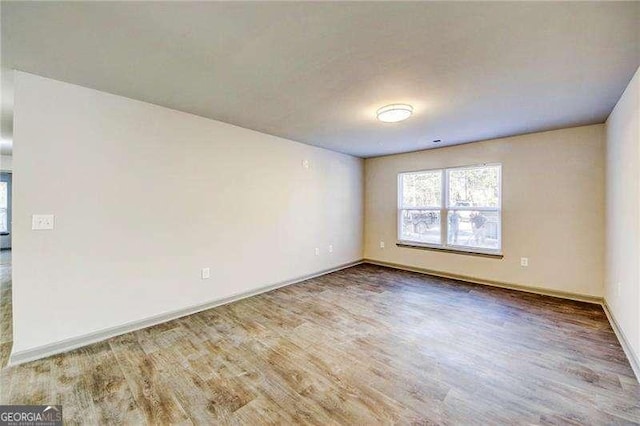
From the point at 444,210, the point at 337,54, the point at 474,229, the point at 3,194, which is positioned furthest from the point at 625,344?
the point at 3,194

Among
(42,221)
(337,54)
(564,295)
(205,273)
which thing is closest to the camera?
(337,54)

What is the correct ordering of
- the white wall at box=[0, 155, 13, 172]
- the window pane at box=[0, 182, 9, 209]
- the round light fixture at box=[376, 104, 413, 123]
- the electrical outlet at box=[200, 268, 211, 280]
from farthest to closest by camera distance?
the window pane at box=[0, 182, 9, 209]
the white wall at box=[0, 155, 13, 172]
the electrical outlet at box=[200, 268, 211, 280]
the round light fixture at box=[376, 104, 413, 123]

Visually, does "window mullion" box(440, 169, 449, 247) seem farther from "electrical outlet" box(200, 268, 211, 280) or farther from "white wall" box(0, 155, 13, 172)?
"white wall" box(0, 155, 13, 172)

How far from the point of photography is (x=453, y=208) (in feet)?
15.6

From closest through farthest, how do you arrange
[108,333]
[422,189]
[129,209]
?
1. [108,333]
2. [129,209]
3. [422,189]

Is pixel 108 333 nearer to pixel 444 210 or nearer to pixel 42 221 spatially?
pixel 42 221

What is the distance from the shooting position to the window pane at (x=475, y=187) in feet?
14.3

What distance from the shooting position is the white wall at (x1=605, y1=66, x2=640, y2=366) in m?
2.14

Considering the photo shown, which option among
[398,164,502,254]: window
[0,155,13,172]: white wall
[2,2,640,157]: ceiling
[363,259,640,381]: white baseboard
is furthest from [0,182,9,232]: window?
[398,164,502,254]: window

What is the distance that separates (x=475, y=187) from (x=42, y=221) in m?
5.46

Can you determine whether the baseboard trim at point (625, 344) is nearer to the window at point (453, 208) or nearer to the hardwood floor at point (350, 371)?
the hardwood floor at point (350, 371)

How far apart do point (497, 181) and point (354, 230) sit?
270cm

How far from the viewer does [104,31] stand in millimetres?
1684

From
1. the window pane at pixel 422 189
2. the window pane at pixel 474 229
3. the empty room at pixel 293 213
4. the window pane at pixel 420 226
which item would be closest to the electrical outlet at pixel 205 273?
the empty room at pixel 293 213
